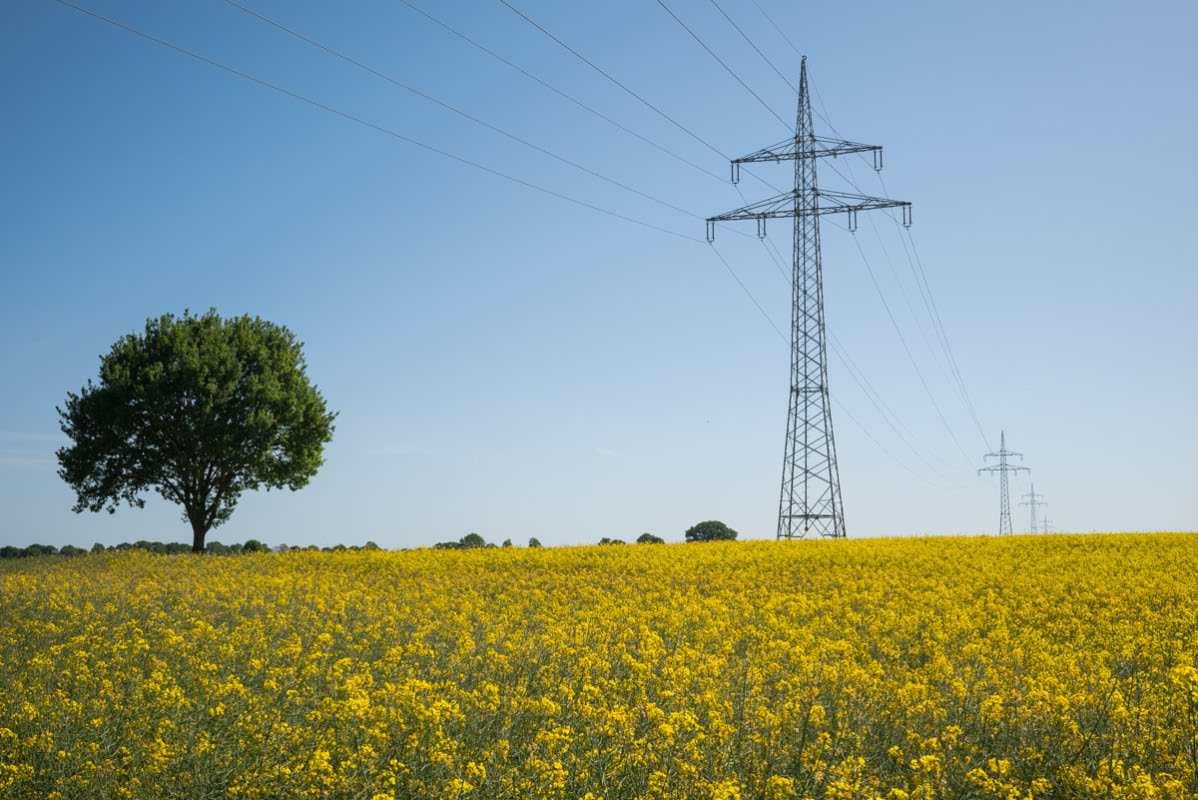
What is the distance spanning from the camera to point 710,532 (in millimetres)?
42531

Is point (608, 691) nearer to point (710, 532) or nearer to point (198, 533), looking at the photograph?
point (198, 533)

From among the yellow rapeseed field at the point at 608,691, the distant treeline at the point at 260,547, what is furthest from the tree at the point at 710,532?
the yellow rapeseed field at the point at 608,691

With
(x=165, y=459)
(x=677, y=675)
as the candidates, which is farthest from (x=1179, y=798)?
(x=165, y=459)

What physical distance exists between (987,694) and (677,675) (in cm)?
303

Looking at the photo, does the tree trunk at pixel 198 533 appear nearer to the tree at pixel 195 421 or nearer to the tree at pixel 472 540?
the tree at pixel 195 421

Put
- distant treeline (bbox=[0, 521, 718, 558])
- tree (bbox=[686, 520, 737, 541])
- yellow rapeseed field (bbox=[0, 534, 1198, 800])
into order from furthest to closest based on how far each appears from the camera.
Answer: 1. tree (bbox=[686, 520, 737, 541])
2. distant treeline (bbox=[0, 521, 718, 558])
3. yellow rapeseed field (bbox=[0, 534, 1198, 800])

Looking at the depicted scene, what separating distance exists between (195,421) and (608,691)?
27.6m

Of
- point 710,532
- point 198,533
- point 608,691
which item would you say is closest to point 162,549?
point 198,533

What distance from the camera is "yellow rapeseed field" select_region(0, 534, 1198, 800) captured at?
567 cm

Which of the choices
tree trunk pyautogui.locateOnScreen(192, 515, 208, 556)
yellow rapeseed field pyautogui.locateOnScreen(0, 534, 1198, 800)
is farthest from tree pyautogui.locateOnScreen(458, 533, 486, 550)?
yellow rapeseed field pyautogui.locateOnScreen(0, 534, 1198, 800)

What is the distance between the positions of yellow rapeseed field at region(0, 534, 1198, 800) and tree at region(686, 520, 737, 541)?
25592 millimetres

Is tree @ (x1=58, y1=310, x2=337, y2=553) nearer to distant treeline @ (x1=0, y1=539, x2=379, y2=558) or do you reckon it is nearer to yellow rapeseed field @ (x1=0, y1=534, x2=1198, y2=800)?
distant treeline @ (x1=0, y1=539, x2=379, y2=558)

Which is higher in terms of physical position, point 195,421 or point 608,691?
point 195,421

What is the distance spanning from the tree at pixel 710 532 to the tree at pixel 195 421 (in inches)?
765
